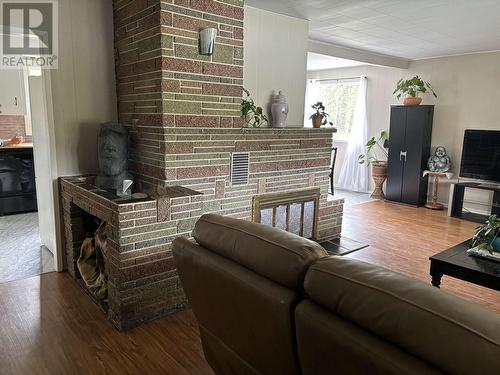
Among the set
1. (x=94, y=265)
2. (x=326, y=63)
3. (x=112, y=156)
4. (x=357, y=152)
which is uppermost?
(x=326, y=63)

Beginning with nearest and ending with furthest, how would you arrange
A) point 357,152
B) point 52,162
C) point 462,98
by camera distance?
point 52,162
point 462,98
point 357,152

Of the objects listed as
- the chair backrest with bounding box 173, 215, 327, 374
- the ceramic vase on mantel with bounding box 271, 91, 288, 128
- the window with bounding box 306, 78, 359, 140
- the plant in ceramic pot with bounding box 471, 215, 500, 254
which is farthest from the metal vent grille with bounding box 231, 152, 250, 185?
the window with bounding box 306, 78, 359, 140

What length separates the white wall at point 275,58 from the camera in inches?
143

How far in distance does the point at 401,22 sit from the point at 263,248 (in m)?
3.55

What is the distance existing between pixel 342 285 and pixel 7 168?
5.02m

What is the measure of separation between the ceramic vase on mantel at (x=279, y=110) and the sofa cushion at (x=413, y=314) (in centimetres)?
273

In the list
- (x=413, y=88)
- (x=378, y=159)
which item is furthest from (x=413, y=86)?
(x=378, y=159)

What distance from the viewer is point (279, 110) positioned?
3.67 m

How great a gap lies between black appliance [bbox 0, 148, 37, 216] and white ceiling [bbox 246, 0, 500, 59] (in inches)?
138

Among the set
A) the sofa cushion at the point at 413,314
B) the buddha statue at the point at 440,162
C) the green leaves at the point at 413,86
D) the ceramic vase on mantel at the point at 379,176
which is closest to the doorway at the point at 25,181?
the sofa cushion at the point at 413,314

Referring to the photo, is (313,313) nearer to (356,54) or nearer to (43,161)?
(43,161)

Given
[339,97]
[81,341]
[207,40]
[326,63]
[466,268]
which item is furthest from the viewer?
[339,97]

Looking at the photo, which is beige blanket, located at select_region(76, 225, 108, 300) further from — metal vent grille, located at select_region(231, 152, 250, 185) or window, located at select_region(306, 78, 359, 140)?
window, located at select_region(306, 78, 359, 140)

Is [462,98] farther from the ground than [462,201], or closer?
farther from the ground
